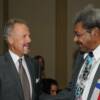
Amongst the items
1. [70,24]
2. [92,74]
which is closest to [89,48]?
[92,74]

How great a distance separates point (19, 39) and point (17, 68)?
0.24 meters

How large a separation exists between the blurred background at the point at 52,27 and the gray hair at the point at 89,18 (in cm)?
397

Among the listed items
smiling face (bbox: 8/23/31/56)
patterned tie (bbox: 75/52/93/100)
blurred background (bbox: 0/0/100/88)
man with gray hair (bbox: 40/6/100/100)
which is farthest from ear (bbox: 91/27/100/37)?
blurred background (bbox: 0/0/100/88)

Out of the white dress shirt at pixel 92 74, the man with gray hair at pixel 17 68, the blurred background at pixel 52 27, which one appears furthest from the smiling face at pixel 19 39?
the blurred background at pixel 52 27

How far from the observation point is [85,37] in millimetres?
2660

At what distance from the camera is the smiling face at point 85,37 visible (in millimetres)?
2646

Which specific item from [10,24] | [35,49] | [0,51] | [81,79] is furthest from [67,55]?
[81,79]

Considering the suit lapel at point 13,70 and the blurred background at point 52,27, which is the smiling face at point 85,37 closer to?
the suit lapel at point 13,70

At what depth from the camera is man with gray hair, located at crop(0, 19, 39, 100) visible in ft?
10.3

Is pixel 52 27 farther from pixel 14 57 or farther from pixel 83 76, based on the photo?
pixel 83 76

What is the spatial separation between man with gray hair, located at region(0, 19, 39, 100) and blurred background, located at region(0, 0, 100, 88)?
11.0 ft

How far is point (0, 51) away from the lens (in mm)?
7145

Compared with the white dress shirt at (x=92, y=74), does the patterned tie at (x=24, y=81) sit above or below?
below

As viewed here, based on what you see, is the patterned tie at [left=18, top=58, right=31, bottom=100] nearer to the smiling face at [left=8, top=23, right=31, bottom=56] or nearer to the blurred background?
the smiling face at [left=8, top=23, right=31, bottom=56]
